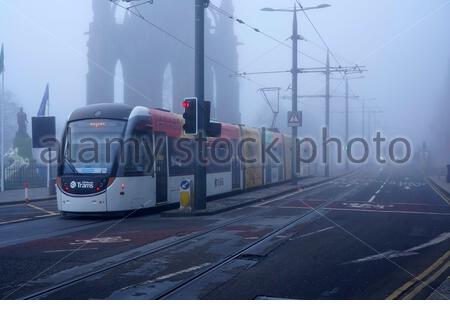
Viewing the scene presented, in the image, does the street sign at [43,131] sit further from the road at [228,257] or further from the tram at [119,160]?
the road at [228,257]

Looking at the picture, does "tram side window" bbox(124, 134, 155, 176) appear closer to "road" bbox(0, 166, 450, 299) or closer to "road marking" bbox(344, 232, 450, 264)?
"road" bbox(0, 166, 450, 299)

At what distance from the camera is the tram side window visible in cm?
1362

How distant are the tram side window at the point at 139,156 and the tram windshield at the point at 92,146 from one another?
15.3 inches

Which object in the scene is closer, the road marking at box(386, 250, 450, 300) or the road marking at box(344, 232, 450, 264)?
the road marking at box(386, 250, 450, 300)

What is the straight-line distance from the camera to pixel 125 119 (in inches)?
540

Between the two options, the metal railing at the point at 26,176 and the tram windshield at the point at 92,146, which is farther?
the metal railing at the point at 26,176

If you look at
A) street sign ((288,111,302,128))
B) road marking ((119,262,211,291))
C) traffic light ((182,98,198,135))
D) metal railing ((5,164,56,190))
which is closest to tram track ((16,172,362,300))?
road marking ((119,262,211,291))

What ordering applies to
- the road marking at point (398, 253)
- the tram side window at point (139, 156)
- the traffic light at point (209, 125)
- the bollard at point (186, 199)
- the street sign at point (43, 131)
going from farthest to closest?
the street sign at point (43, 131) < the traffic light at point (209, 125) < the bollard at point (186, 199) < the tram side window at point (139, 156) < the road marking at point (398, 253)

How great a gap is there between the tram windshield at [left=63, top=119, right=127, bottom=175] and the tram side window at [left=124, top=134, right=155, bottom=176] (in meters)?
0.39

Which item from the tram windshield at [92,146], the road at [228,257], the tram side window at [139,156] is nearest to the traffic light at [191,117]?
the tram side window at [139,156]

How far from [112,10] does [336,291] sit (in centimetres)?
5983

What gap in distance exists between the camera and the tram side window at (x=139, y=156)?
13617 mm

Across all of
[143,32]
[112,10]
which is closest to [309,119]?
[143,32]

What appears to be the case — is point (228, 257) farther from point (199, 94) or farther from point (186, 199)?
point (199, 94)
